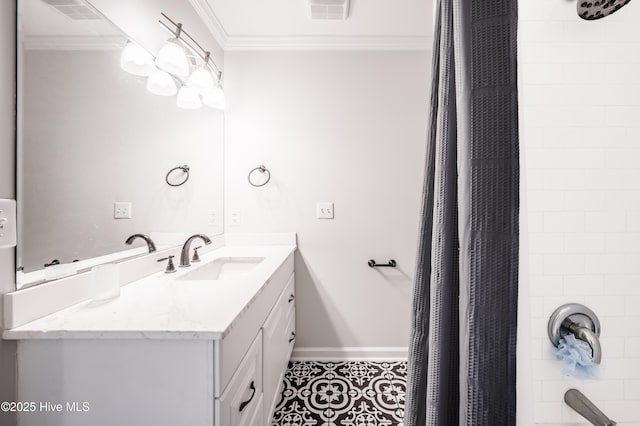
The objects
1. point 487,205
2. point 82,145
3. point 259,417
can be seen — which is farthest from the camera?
point 259,417

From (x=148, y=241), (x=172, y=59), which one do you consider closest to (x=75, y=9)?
(x=172, y=59)

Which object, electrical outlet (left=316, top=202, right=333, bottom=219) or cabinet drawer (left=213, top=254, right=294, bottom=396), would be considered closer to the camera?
cabinet drawer (left=213, top=254, right=294, bottom=396)

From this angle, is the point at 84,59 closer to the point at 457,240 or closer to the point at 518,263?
the point at 457,240

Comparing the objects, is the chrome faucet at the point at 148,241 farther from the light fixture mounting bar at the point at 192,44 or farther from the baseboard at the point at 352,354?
the baseboard at the point at 352,354

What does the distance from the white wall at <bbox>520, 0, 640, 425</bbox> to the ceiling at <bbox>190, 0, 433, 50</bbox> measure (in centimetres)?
137

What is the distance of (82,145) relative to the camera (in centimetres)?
92

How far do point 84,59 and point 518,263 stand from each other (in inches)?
59.8

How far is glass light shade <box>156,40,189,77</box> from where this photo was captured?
48.9 inches

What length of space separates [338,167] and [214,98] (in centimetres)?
99

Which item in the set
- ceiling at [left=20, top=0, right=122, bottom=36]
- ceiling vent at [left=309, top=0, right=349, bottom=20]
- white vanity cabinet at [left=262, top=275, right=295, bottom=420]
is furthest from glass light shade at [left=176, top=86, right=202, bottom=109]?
white vanity cabinet at [left=262, top=275, right=295, bottom=420]

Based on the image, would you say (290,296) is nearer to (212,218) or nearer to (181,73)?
(212,218)

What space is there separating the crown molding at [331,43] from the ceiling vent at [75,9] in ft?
3.87

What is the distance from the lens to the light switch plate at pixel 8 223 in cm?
67

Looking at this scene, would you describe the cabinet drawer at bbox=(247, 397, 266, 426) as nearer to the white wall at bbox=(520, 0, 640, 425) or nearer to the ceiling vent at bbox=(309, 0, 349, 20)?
the white wall at bbox=(520, 0, 640, 425)
